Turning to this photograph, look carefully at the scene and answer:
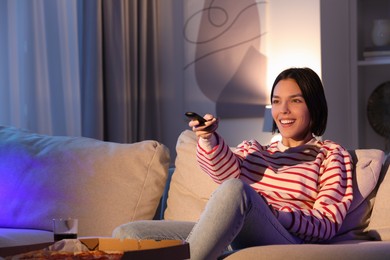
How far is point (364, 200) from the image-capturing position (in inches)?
114

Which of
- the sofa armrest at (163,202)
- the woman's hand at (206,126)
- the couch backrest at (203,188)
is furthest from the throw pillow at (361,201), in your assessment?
the sofa armrest at (163,202)

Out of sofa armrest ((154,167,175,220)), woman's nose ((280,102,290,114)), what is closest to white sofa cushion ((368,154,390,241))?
woman's nose ((280,102,290,114))

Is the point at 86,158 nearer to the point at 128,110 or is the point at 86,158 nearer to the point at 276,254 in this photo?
the point at 276,254

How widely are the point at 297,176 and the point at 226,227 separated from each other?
0.62m

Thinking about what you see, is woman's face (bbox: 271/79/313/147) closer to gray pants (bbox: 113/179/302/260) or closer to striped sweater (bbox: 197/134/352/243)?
striped sweater (bbox: 197/134/352/243)

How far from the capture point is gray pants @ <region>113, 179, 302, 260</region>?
2.34m

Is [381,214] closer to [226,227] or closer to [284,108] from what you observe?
[284,108]

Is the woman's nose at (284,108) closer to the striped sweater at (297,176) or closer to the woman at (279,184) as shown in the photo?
the woman at (279,184)

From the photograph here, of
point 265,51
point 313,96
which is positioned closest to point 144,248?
point 313,96

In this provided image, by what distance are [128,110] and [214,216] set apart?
280 centimetres

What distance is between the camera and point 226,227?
2361mm

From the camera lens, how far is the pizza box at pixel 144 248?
171cm

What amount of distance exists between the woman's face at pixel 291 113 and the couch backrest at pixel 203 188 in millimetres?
203

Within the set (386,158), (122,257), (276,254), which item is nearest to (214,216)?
(276,254)
